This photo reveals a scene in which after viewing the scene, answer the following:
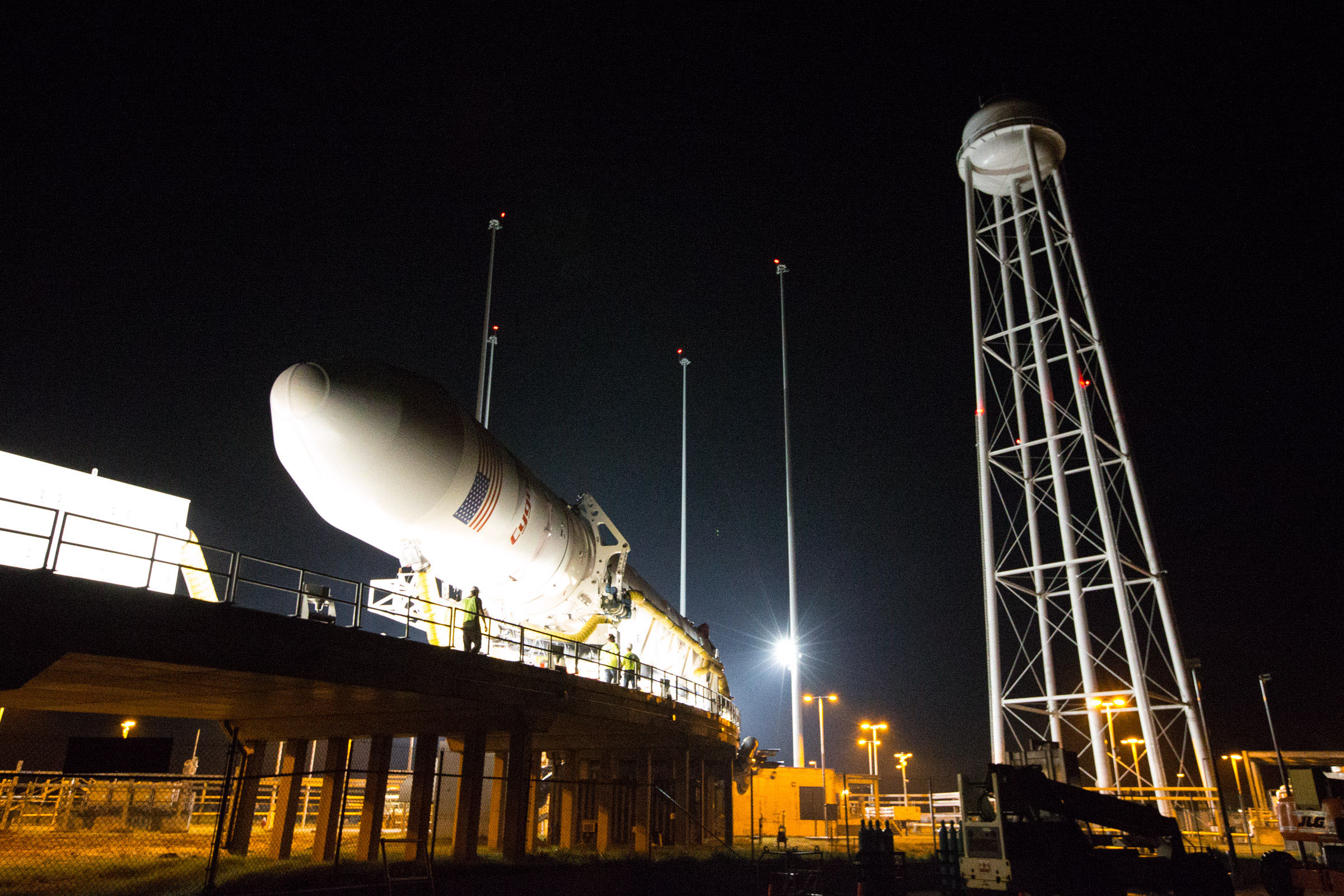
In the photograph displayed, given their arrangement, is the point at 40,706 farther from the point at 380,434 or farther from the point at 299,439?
the point at 380,434

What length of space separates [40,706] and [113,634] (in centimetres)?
684

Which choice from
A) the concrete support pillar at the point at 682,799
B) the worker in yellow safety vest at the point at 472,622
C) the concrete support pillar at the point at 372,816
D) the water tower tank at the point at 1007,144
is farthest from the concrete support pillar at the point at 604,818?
the water tower tank at the point at 1007,144

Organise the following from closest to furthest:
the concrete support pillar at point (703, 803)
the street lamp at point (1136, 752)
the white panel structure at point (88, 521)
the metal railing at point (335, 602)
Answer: the metal railing at point (335, 602)
the street lamp at point (1136, 752)
the concrete support pillar at point (703, 803)
the white panel structure at point (88, 521)

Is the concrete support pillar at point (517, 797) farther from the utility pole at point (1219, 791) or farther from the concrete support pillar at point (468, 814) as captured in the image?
the utility pole at point (1219, 791)

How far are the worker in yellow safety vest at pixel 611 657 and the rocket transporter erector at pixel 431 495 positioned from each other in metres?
1.06

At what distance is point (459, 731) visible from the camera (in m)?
16.8

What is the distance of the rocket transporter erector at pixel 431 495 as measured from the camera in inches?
556

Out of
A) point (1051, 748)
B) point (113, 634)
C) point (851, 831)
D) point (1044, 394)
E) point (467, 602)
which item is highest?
point (1044, 394)

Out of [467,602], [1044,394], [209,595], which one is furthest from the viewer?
[209,595]

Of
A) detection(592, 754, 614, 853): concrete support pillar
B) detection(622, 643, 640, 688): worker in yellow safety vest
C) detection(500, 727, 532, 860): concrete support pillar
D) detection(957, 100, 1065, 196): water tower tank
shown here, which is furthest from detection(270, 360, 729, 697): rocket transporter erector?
detection(957, 100, 1065, 196): water tower tank

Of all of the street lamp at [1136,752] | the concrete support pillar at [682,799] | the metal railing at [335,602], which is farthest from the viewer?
the concrete support pillar at [682,799]

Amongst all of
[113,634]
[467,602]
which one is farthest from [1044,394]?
[113,634]

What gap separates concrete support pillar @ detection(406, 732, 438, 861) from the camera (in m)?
13.7

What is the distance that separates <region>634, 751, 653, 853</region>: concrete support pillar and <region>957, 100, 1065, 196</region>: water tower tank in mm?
22334
